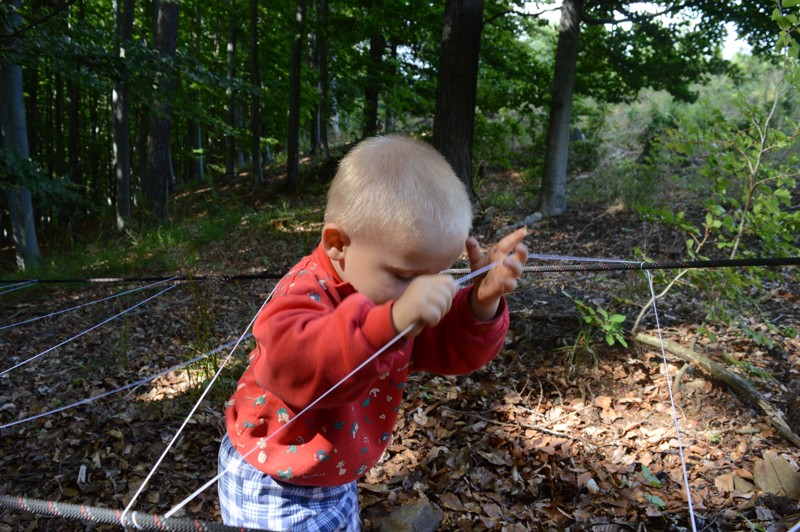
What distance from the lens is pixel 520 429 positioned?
118 inches

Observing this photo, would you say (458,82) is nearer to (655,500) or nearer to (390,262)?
(655,500)

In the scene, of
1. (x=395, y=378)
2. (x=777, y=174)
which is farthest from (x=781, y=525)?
(x=395, y=378)

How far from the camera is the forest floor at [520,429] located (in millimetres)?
2457

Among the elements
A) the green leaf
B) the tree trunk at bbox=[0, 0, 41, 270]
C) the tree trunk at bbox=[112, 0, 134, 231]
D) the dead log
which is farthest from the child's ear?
the tree trunk at bbox=[112, 0, 134, 231]

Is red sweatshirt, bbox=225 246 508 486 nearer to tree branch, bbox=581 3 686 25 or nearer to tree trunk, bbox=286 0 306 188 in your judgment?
tree branch, bbox=581 3 686 25

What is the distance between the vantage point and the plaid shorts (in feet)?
4.82

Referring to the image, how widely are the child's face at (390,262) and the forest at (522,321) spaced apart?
2.95ft

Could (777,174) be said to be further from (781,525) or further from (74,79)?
(74,79)

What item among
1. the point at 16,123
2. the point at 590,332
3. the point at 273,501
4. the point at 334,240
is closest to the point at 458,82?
the point at 590,332

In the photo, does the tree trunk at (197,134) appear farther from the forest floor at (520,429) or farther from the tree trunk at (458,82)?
the forest floor at (520,429)

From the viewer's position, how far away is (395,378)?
4.99 ft

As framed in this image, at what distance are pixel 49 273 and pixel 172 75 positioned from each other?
3.54 m

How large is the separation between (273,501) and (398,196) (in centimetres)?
98

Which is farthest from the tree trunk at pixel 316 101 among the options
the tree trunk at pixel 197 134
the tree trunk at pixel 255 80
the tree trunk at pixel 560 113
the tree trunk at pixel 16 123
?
the tree trunk at pixel 560 113
